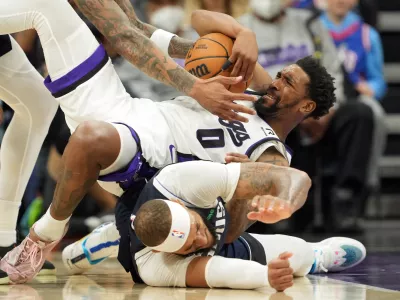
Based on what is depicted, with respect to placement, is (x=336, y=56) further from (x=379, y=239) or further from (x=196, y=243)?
(x=196, y=243)

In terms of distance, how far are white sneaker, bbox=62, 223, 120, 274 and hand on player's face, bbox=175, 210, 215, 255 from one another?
2.80ft

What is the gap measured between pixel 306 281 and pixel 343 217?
351cm

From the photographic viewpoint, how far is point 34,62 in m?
6.43

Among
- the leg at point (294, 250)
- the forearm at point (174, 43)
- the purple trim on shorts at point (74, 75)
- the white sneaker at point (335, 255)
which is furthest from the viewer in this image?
the forearm at point (174, 43)

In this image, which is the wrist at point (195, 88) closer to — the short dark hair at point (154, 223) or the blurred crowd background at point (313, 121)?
the short dark hair at point (154, 223)

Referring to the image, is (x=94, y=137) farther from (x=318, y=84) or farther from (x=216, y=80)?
→ (x=318, y=84)

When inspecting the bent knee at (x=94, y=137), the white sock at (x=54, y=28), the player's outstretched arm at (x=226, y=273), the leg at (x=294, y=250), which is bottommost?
the leg at (x=294, y=250)

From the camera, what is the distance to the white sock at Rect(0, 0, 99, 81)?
3854mm

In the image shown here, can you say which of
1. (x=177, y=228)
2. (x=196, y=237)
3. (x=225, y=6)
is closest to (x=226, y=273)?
(x=196, y=237)

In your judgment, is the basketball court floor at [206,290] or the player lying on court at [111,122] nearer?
the basketball court floor at [206,290]

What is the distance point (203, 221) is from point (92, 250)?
1.01 m

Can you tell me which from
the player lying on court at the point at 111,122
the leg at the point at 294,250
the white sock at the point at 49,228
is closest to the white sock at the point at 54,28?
the player lying on court at the point at 111,122

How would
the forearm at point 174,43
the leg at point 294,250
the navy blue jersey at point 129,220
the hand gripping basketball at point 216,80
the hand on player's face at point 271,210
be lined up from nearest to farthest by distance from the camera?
the hand on player's face at point 271,210
the navy blue jersey at point 129,220
the hand gripping basketball at point 216,80
the leg at point 294,250
the forearm at point 174,43

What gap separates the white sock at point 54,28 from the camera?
3.85 m
